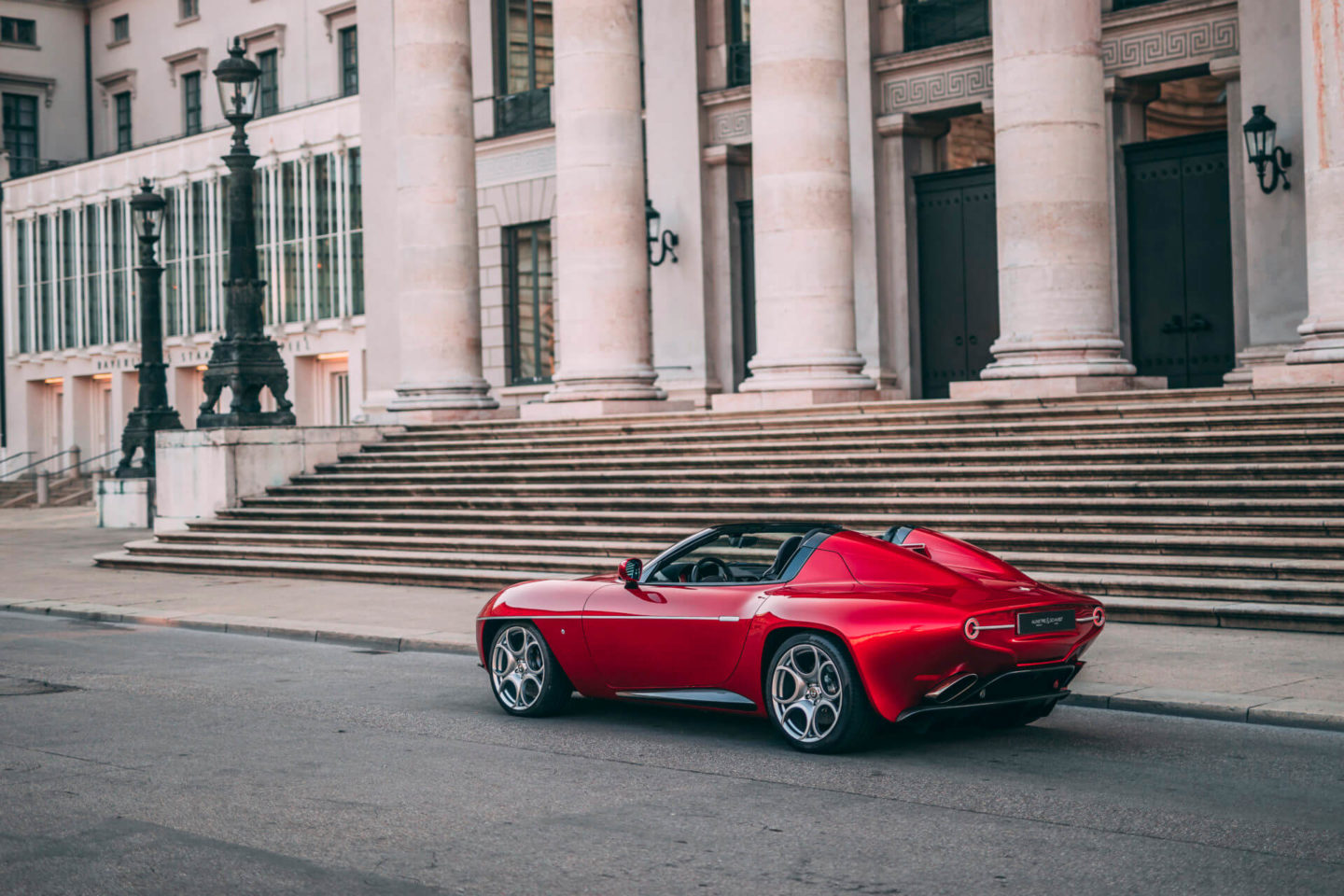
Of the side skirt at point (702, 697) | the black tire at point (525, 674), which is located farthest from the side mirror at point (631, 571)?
the black tire at point (525, 674)

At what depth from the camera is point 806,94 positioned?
835 inches

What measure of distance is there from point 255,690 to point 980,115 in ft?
63.3

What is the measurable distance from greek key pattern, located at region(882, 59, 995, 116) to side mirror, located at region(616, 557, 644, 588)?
17.5 m

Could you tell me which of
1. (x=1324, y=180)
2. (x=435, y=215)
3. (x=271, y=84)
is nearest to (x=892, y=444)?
(x=1324, y=180)

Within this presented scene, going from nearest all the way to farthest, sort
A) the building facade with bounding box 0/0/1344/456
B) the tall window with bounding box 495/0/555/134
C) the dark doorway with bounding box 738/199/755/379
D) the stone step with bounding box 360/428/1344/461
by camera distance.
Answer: the stone step with bounding box 360/428/1344/461 → the building facade with bounding box 0/0/1344/456 → the dark doorway with bounding box 738/199/755/379 → the tall window with bounding box 495/0/555/134

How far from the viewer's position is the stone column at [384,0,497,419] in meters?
25.5

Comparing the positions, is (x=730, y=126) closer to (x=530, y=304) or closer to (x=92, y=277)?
(x=530, y=304)

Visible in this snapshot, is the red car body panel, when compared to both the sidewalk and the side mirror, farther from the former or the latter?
the sidewalk

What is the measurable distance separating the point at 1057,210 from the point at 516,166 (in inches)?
583

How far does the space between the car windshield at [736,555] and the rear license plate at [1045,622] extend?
1.20 metres

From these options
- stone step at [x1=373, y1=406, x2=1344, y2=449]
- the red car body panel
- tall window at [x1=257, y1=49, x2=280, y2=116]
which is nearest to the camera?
the red car body panel

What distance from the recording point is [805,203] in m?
21.2

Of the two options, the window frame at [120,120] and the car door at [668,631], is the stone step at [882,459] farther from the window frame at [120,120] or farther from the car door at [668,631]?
the window frame at [120,120]

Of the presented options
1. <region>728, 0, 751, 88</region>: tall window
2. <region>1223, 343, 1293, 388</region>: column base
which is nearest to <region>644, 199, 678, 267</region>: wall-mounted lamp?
<region>728, 0, 751, 88</region>: tall window
